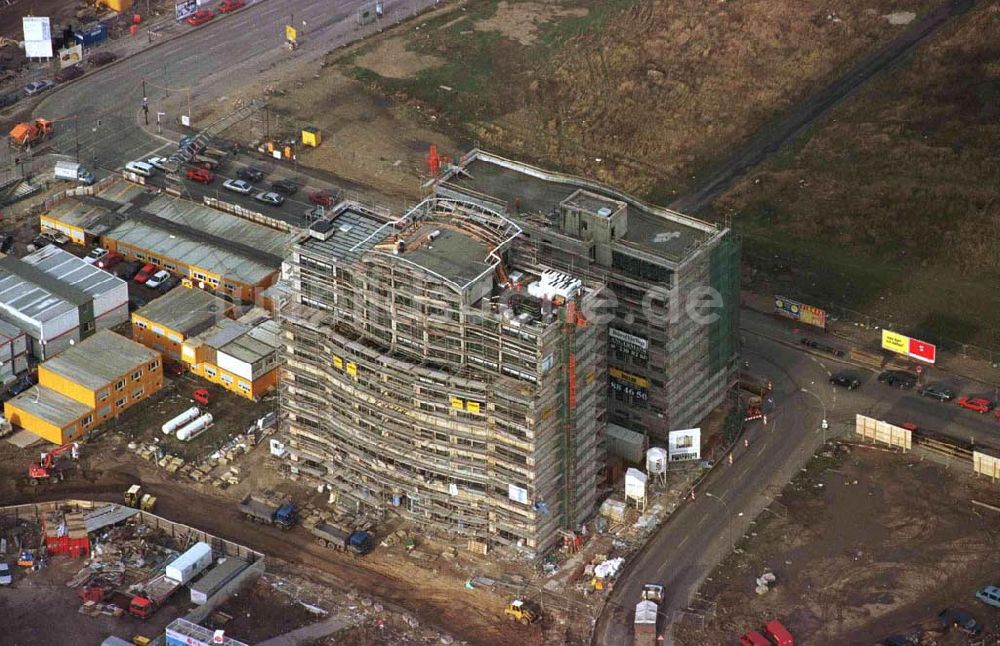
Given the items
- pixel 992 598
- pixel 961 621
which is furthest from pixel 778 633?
pixel 992 598

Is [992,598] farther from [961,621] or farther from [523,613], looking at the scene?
[523,613]

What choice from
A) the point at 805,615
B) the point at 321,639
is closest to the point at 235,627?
the point at 321,639

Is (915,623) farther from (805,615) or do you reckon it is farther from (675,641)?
(675,641)

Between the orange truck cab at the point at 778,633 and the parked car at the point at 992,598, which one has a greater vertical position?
the parked car at the point at 992,598

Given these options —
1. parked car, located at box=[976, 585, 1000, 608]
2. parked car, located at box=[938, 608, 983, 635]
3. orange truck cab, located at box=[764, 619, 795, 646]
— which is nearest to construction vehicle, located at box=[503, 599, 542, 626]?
orange truck cab, located at box=[764, 619, 795, 646]

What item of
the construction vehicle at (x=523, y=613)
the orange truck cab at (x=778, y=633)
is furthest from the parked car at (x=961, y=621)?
the construction vehicle at (x=523, y=613)

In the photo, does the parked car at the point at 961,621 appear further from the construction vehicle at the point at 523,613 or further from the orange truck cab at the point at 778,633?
the construction vehicle at the point at 523,613
